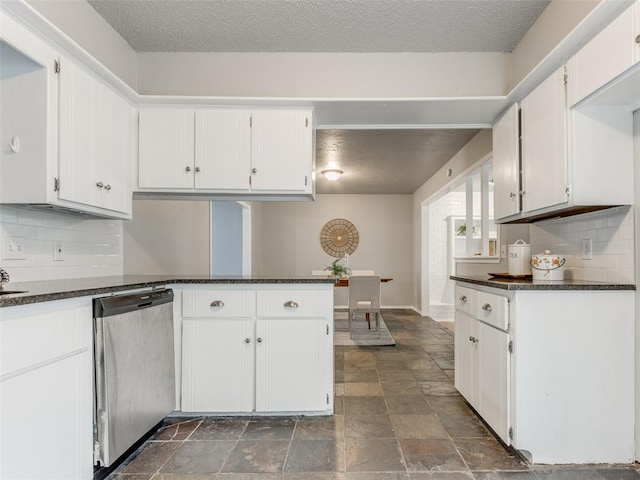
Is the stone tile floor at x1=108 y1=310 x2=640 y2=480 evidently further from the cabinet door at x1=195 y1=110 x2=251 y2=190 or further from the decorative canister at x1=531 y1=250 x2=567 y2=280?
the cabinet door at x1=195 y1=110 x2=251 y2=190

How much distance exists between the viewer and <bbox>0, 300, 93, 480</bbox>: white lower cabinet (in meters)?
1.18

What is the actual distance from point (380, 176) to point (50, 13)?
14.8 ft

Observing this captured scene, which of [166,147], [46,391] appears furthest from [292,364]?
[166,147]

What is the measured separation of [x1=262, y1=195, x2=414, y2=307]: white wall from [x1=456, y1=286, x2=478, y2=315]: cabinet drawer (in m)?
4.61

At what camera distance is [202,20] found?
2164 mm

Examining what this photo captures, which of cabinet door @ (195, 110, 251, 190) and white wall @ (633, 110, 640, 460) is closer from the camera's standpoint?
white wall @ (633, 110, 640, 460)

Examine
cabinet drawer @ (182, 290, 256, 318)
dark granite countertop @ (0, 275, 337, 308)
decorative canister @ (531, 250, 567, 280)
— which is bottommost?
cabinet drawer @ (182, 290, 256, 318)

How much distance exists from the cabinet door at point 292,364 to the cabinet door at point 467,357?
913mm

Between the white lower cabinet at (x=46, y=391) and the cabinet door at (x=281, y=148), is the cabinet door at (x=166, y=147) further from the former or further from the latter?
the white lower cabinet at (x=46, y=391)

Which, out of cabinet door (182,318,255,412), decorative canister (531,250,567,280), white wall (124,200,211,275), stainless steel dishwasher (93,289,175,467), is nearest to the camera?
stainless steel dishwasher (93,289,175,467)

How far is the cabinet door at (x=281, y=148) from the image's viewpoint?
243 centimetres

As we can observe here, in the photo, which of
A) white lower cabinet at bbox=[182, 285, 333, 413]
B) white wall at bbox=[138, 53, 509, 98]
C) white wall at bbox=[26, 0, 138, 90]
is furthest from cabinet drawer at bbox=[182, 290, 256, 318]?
white wall at bbox=[26, 0, 138, 90]

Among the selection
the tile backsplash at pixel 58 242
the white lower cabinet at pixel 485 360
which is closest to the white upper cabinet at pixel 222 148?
the tile backsplash at pixel 58 242

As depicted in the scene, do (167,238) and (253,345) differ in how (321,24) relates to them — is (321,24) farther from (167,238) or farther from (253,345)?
(167,238)
